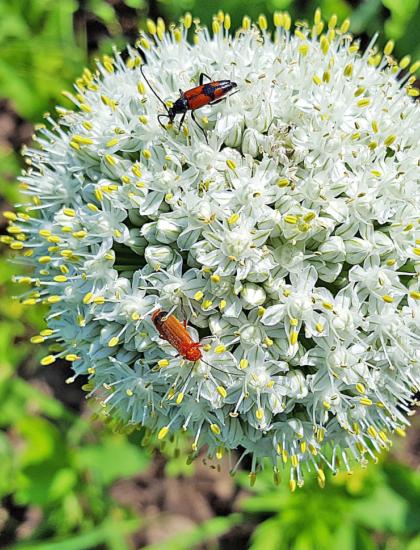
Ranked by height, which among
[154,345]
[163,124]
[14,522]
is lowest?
[14,522]

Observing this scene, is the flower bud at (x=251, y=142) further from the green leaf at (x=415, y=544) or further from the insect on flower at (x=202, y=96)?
the green leaf at (x=415, y=544)

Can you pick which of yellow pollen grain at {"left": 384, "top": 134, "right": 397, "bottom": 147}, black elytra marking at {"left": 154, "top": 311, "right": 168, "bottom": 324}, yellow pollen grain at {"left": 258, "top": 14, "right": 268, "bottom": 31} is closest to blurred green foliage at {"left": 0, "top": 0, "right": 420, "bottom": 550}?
yellow pollen grain at {"left": 258, "top": 14, "right": 268, "bottom": 31}

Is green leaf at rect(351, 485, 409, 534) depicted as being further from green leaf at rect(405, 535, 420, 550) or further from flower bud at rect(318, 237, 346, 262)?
flower bud at rect(318, 237, 346, 262)

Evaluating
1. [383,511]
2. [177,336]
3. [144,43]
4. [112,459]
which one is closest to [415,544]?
[383,511]

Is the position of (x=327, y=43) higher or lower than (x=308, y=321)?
higher

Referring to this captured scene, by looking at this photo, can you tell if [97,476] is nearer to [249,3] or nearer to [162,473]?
[162,473]

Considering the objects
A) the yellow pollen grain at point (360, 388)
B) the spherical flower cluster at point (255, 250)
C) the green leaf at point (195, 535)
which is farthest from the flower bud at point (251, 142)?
the green leaf at point (195, 535)

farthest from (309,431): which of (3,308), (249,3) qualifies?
(3,308)
